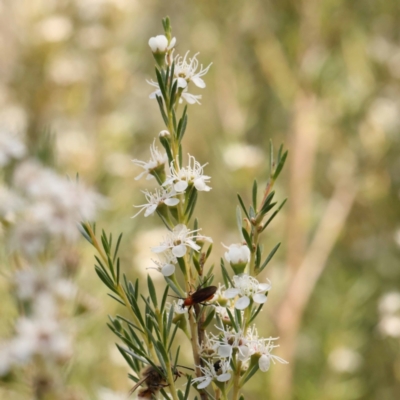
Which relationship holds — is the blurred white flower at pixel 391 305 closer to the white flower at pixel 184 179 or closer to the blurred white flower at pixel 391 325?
the blurred white flower at pixel 391 325

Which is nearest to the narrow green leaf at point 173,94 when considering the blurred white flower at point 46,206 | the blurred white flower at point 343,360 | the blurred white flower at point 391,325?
the blurred white flower at point 46,206

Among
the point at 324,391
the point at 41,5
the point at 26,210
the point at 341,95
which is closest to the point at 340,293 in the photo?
the point at 324,391

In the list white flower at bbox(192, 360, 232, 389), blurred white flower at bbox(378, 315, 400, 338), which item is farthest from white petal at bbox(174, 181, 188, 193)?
blurred white flower at bbox(378, 315, 400, 338)

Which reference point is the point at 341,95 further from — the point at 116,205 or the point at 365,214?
the point at 116,205

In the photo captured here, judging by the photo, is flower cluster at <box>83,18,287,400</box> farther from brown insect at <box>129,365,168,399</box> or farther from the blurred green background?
the blurred green background

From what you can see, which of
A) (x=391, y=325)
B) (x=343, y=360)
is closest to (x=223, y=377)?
(x=391, y=325)
